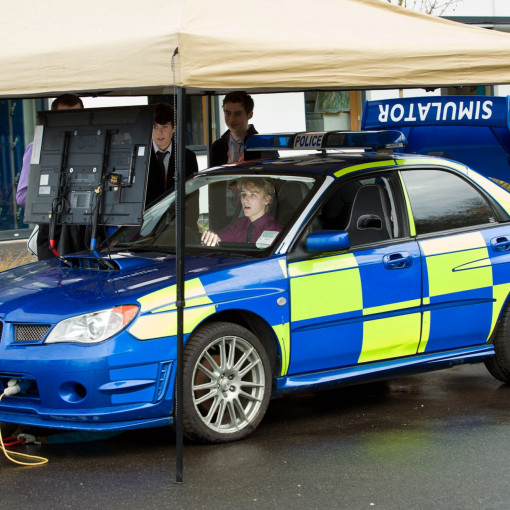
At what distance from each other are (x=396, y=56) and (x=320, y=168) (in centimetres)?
101

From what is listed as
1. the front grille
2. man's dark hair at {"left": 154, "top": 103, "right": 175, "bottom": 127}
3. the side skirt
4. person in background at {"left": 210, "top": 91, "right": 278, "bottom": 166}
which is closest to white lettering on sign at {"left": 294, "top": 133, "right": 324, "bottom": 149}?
man's dark hair at {"left": 154, "top": 103, "right": 175, "bottom": 127}

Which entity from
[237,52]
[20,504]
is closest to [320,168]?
[237,52]

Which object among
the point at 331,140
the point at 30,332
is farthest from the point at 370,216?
the point at 30,332

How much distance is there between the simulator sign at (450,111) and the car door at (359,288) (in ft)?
7.87

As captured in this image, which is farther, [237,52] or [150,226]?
[150,226]

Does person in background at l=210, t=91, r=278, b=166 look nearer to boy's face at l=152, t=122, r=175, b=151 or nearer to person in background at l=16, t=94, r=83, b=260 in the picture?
boy's face at l=152, t=122, r=175, b=151

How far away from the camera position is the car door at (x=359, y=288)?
609 centimetres

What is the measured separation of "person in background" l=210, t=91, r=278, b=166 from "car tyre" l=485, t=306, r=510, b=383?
2.79 meters

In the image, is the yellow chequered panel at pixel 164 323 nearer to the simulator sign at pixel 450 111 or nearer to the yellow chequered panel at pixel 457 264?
the yellow chequered panel at pixel 457 264

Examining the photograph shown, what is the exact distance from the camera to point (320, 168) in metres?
6.69

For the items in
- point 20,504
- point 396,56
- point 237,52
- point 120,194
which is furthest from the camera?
point 120,194

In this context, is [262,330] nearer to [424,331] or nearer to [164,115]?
[424,331]

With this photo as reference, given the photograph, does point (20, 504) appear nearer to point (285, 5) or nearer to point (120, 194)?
point (120, 194)

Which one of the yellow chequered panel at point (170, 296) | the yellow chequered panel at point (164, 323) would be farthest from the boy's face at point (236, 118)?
the yellow chequered panel at point (164, 323)
